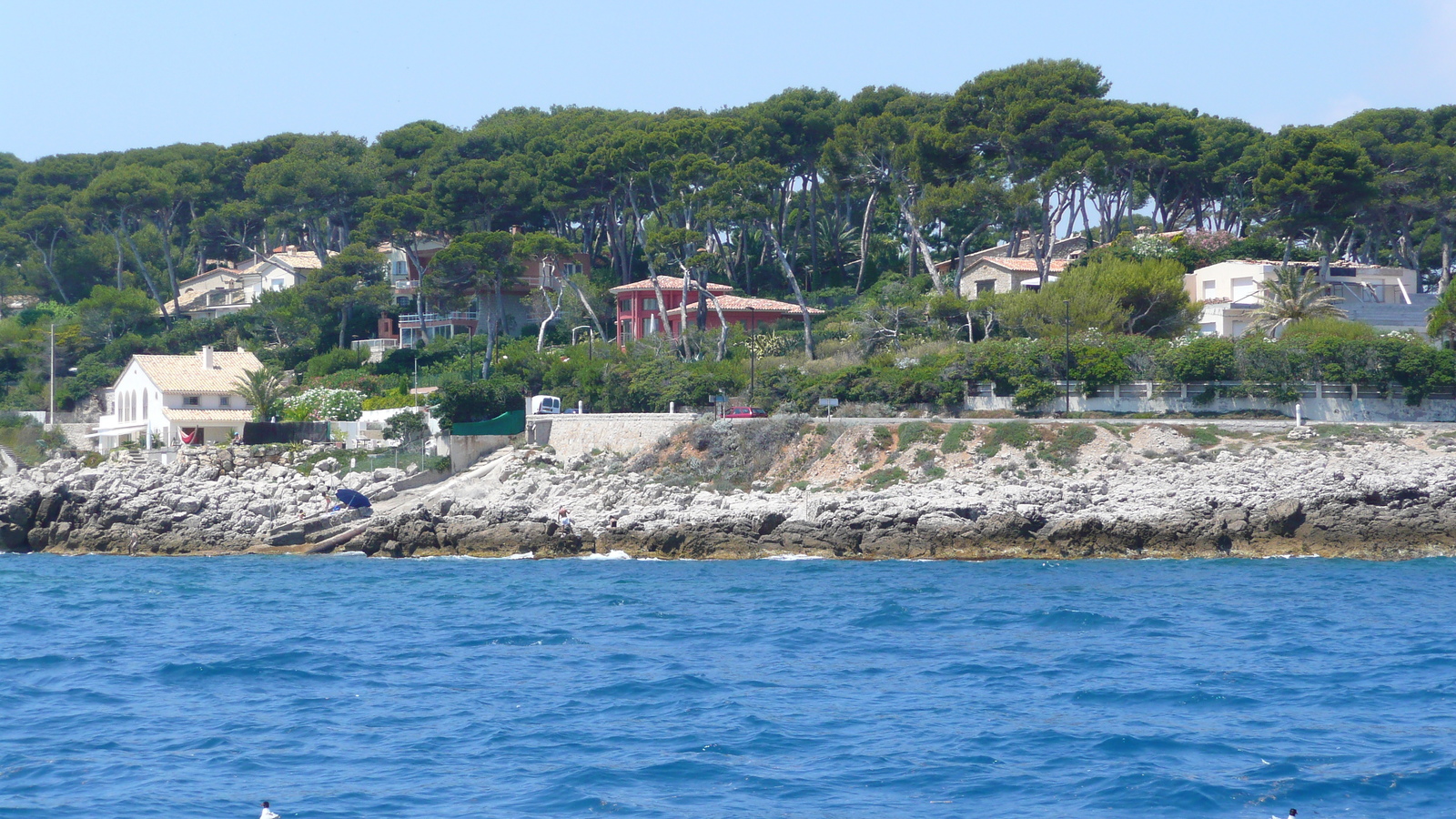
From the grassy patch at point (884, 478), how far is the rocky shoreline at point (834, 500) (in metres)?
0.08

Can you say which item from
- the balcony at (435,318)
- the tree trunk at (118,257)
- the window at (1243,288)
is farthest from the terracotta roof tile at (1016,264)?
the tree trunk at (118,257)

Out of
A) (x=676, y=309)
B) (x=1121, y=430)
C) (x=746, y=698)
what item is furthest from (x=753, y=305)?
(x=746, y=698)

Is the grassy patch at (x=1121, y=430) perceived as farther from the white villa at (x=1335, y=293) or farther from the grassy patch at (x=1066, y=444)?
the white villa at (x=1335, y=293)

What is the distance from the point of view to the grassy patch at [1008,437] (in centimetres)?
3841

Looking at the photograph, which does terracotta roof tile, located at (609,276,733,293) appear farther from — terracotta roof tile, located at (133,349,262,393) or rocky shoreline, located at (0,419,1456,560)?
rocky shoreline, located at (0,419,1456,560)

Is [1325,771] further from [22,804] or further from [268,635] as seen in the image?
[268,635]

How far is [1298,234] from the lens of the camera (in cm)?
6069

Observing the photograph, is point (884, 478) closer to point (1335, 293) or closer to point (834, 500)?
point (834, 500)

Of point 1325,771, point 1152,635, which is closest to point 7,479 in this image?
point 1152,635

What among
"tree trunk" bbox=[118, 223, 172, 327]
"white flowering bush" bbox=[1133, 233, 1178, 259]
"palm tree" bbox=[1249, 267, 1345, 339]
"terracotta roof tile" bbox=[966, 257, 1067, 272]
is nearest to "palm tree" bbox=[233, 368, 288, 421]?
"tree trunk" bbox=[118, 223, 172, 327]

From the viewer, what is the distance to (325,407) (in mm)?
50969

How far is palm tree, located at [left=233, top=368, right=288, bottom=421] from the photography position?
5172 centimetres

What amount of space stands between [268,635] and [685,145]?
40.6m

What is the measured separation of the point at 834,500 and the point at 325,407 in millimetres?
23067
